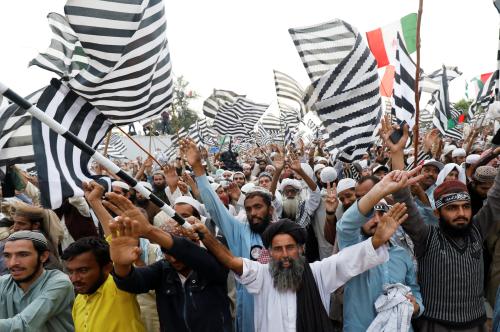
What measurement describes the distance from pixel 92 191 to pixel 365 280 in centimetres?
199

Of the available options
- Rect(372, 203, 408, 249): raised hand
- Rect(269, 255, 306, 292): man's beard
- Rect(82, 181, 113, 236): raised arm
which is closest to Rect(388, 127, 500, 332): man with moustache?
Rect(372, 203, 408, 249): raised hand

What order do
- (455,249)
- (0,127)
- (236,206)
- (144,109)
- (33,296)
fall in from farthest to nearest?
(236,206) → (144,109) → (0,127) → (455,249) → (33,296)

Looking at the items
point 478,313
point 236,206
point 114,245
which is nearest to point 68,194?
point 114,245

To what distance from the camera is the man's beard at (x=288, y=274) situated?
8.96 ft

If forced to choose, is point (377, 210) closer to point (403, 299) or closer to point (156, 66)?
point (403, 299)

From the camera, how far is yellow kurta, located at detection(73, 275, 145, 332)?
271 centimetres

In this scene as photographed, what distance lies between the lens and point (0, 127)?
4039 mm

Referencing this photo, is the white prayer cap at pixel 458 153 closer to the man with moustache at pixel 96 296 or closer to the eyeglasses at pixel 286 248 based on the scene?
the eyeglasses at pixel 286 248

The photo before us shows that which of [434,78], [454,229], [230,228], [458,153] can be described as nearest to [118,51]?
[230,228]

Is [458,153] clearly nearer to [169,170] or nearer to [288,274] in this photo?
[169,170]

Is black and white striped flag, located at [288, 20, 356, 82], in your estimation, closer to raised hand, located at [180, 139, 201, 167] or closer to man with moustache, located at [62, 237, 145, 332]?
raised hand, located at [180, 139, 201, 167]

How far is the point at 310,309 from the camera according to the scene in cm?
270

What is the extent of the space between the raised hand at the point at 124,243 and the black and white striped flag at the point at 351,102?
3410mm

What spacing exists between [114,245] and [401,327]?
1.74 m
